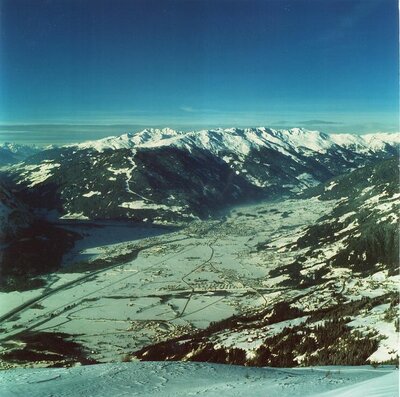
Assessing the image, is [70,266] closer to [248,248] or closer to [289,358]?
[248,248]

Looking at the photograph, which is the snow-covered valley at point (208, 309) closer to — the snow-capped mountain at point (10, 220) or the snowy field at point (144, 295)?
the snowy field at point (144, 295)

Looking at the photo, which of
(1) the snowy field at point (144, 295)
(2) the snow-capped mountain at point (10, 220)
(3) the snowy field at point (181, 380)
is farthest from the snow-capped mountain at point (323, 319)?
(2) the snow-capped mountain at point (10, 220)

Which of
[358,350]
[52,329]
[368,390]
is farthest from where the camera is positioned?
[52,329]

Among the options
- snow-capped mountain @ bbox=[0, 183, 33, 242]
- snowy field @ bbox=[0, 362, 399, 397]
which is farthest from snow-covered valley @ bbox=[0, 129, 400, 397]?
snow-capped mountain @ bbox=[0, 183, 33, 242]

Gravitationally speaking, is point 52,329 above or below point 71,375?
below

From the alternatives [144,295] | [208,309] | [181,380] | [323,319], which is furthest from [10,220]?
[181,380]

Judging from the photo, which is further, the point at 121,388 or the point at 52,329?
the point at 52,329

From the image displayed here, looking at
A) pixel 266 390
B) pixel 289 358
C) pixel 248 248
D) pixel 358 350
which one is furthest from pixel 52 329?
pixel 248 248
